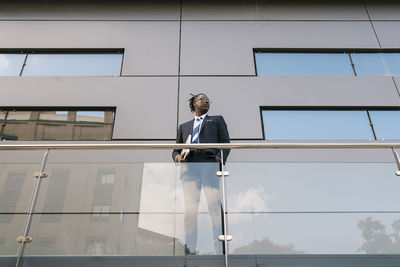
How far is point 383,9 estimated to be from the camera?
6398mm

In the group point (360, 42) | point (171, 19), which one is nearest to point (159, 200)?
point (171, 19)

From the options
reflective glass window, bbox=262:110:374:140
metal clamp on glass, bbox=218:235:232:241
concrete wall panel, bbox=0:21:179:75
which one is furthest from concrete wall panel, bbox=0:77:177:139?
metal clamp on glass, bbox=218:235:232:241

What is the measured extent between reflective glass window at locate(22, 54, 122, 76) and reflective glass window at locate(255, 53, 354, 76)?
2727 mm

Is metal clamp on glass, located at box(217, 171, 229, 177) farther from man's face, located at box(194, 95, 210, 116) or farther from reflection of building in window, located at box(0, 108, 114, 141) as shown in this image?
reflection of building in window, located at box(0, 108, 114, 141)

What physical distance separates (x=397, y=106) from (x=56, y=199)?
5469 millimetres

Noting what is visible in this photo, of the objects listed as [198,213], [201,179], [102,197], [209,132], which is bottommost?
[198,213]

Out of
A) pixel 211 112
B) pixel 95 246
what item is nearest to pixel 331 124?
pixel 211 112

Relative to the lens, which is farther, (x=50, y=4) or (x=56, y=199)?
(x=50, y=4)

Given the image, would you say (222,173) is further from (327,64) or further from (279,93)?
(327,64)

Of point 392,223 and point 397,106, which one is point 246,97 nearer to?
point 397,106

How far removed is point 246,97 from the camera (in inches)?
209

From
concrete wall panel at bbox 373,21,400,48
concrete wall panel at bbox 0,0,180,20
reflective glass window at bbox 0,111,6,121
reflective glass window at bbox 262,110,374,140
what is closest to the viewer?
reflective glass window at bbox 262,110,374,140

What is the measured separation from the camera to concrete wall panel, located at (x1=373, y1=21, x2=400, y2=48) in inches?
235

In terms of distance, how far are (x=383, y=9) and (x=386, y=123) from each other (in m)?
2.75
